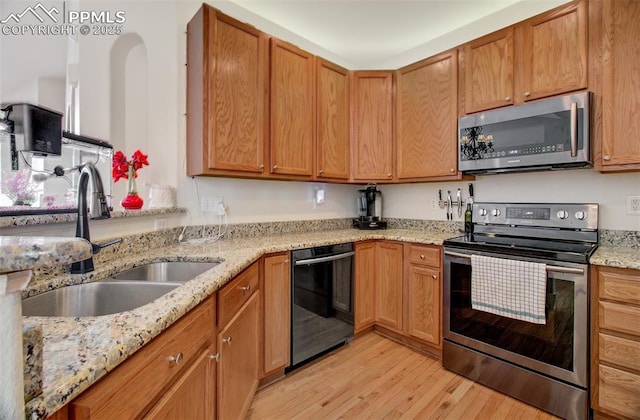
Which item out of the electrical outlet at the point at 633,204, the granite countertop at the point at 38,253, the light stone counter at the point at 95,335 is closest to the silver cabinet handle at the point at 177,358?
the light stone counter at the point at 95,335

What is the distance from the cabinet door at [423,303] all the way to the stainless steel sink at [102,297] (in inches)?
68.9

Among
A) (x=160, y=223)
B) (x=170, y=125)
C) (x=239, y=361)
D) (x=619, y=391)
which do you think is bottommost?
(x=619, y=391)

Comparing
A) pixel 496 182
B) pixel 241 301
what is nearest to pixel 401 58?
pixel 496 182

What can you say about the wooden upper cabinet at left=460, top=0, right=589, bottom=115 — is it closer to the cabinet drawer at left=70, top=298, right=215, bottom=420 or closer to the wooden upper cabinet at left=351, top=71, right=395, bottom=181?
the wooden upper cabinet at left=351, top=71, right=395, bottom=181

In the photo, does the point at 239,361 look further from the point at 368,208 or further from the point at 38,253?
the point at 368,208

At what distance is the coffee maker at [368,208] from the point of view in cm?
295

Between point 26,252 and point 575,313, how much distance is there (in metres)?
2.20

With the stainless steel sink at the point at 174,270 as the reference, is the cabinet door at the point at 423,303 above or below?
below

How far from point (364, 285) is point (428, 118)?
150 cm

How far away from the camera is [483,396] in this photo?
1854 mm

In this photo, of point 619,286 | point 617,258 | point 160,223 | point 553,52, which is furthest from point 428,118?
point 160,223

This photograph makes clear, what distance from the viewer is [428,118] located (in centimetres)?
254

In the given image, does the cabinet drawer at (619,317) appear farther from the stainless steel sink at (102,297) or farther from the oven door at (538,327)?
the stainless steel sink at (102,297)

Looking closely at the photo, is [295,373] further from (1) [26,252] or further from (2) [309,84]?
(2) [309,84]
